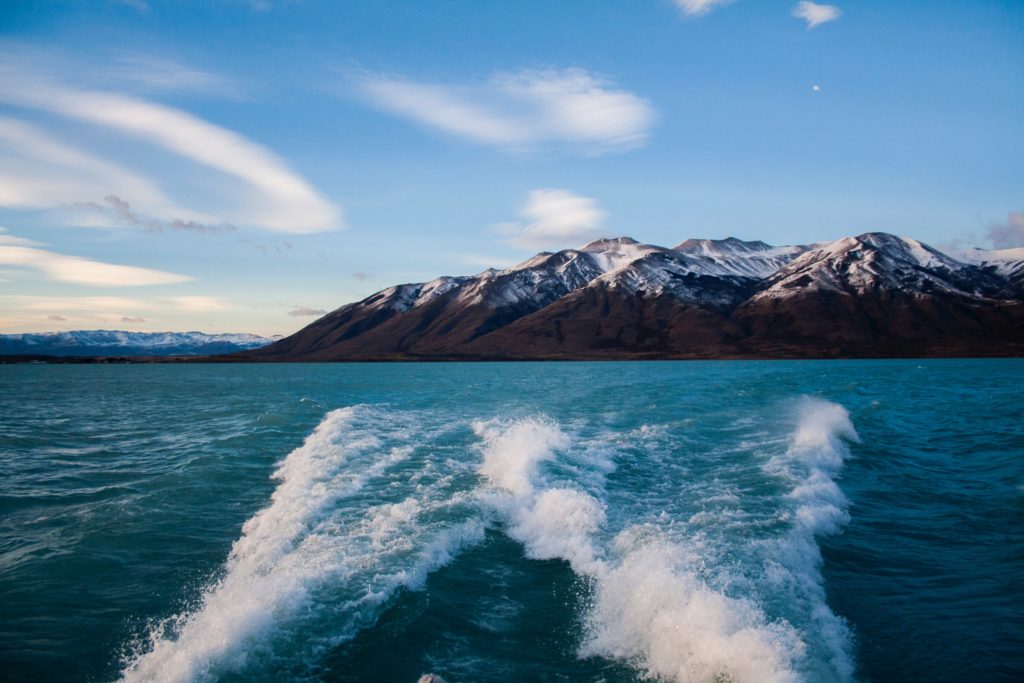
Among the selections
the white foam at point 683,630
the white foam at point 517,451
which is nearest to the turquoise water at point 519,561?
the white foam at point 683,630

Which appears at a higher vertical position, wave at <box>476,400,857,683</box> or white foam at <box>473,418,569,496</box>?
white foam at <box>473,418,569,496</box>

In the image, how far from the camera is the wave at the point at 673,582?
8398 millimetres

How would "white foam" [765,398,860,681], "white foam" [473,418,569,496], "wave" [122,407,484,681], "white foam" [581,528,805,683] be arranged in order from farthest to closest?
"white foam" [473,418,569,496] → "white foam" [765,398,860,681] → "wave" [122,407,484,681] → "white foam" [581,528,805,683]

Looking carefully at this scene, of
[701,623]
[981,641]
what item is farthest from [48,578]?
[981,641]

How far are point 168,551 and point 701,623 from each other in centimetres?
1208

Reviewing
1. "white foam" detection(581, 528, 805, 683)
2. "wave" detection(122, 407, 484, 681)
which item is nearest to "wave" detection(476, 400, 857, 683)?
"white foam" detection(581, 528, 805, 683)

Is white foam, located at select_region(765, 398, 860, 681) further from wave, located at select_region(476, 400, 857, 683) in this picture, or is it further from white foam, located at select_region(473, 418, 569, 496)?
white foam, located at select_region(473, 418, 569, 496)

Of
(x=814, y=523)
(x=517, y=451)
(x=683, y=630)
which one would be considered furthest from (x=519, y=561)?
(x=517, y=451)

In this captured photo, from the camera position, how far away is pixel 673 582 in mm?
10336

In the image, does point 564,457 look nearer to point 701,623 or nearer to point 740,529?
point 740,529

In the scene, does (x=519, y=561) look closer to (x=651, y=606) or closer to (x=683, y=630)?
(x=651, y=606)

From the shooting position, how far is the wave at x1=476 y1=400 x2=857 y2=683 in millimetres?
8398

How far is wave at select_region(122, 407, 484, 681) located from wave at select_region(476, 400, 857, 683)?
7.13 feet

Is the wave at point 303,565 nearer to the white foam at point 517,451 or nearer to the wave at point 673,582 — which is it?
the white foam at point 517,451
